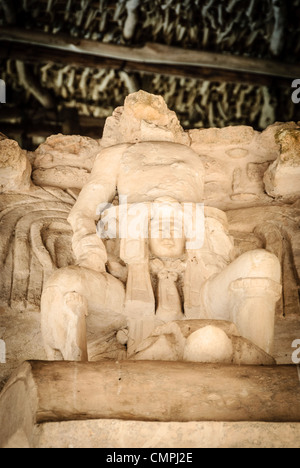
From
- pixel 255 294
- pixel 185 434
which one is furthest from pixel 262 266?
pixel 185 434

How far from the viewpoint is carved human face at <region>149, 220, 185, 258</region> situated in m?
4.42

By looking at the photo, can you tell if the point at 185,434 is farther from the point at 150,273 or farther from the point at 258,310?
the point at 150,273

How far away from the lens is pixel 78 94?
8.23 meters

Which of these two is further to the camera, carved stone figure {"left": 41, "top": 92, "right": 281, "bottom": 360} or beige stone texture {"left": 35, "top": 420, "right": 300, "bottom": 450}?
carved stone figure {"left": 41, "top": 92, "right": 281, "bottom": 360}

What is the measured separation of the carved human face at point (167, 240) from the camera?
442cm

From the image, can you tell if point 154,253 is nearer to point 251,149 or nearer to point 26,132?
point 251,149

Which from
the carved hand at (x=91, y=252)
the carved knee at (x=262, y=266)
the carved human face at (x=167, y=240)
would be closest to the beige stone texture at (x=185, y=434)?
the carved knee at (x=262, y=266)

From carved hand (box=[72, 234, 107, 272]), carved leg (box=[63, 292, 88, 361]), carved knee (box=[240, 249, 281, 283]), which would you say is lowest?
carved leg (box=[63, 292, 88, 361])

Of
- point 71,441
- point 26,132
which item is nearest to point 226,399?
point 71,441

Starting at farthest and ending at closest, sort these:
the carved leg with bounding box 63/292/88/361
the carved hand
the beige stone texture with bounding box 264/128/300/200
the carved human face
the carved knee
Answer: the beige stone texture with bounding box 264/128/300/200 → the carved human face → the carved hand → the carved knee → the carved leg with bounding box 63/292/88/361

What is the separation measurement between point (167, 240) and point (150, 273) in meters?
0.24

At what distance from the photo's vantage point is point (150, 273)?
4.36 metres

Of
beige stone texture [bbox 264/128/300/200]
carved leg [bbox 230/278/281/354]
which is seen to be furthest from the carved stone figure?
beige stone texture [bbox 264/128/300/200]

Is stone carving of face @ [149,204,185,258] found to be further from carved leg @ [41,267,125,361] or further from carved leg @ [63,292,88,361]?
carved leg @ [63,292,88,361]
